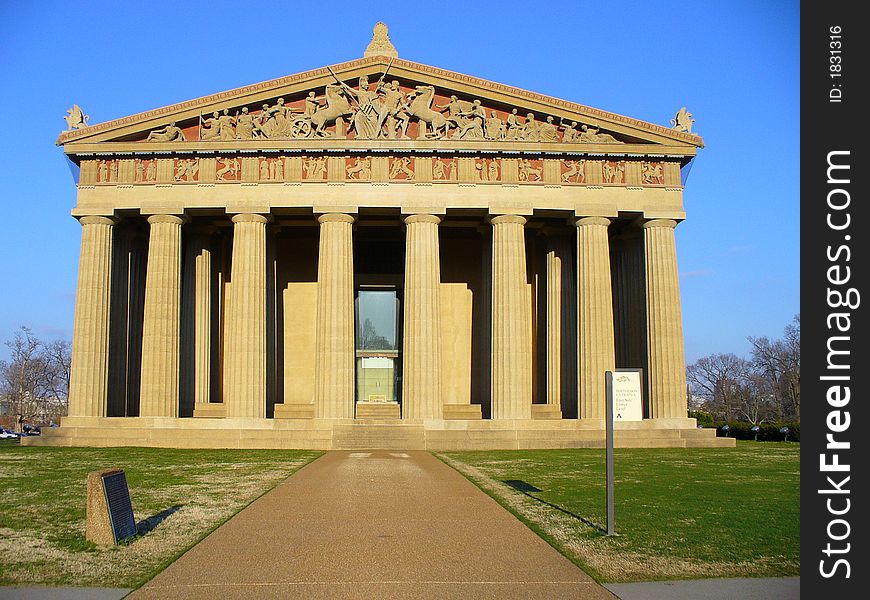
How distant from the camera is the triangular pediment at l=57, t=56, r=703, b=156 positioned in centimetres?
4122

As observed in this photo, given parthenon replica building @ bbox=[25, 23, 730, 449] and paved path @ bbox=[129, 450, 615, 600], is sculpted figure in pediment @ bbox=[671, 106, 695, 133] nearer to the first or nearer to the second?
parthenon replica building @ bbox=[25, 23, 730, 449]

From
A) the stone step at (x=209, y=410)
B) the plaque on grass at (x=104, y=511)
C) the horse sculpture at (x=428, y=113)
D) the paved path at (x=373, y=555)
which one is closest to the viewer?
the paved path at (x=373, y=555)

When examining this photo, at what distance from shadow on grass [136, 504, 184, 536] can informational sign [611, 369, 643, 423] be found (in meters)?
8.51

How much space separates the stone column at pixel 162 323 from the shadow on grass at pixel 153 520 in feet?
81.4

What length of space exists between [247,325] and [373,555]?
95.9 ft

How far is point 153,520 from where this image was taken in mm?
15383

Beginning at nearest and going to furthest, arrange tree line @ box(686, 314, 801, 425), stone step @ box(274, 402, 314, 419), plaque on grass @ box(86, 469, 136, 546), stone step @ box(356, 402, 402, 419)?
plaque on grass @ box(86, 469, 136, 546) → stone step @ box(274, 402, 314, 419) → stone step @ box(356, 402, 402, 419) → tree line @ box(686, 314, 801, 425)

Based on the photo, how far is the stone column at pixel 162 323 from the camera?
1599 inches

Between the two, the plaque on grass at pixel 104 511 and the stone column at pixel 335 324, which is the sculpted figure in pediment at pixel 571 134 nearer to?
the stone column at pixel 335 324

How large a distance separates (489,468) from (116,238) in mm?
26253

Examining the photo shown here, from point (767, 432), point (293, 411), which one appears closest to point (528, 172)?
point (293, 411)

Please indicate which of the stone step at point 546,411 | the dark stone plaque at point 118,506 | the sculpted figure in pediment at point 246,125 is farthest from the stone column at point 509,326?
the dark stone plaque at point 118,506

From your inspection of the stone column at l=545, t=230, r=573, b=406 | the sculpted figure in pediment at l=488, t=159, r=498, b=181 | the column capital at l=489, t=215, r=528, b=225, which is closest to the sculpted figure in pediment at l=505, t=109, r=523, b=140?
the sculpted figure in pediment at l=488, t=159, r=498, b=181
